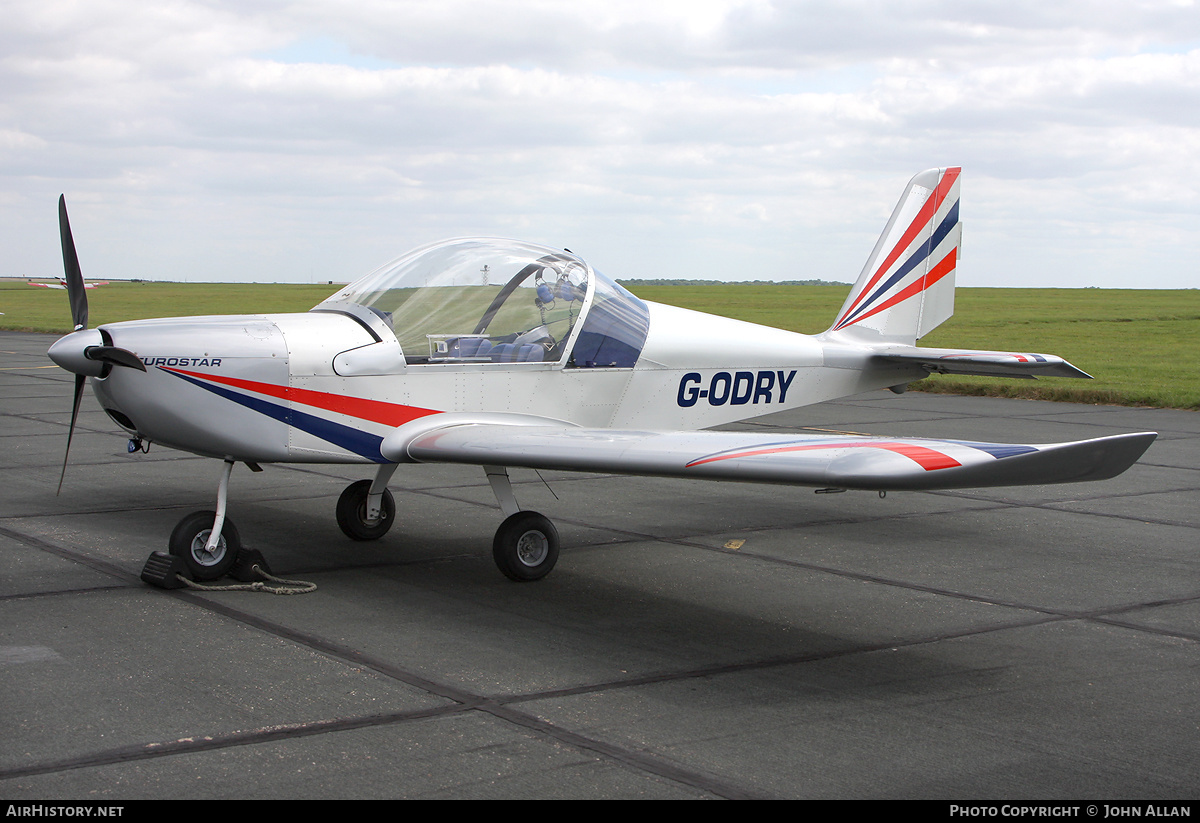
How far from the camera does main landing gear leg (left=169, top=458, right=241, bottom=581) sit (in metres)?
6.51

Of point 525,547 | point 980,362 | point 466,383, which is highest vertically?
point 980,362

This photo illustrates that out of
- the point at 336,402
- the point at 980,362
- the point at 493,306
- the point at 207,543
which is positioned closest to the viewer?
the point at 207,543

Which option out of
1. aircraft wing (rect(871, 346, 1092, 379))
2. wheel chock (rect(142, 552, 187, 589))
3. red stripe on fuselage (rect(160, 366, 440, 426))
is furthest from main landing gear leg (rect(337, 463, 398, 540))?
aircraft wing (rect(871, 346, 1092, 379))

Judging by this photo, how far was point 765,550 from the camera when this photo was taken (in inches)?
312

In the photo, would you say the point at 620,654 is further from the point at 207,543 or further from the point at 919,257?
the point at 919,257

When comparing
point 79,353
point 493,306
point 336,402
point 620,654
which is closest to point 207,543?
point 336,402

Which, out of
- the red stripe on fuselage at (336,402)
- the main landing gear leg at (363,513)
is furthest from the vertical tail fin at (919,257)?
the red stripe on fuselage at (336,402)

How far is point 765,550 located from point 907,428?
792 centimetres

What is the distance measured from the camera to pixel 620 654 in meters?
5.42

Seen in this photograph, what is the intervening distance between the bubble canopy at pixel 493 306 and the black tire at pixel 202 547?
1.53 m

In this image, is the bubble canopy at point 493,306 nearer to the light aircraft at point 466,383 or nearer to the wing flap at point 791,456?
the light aircraft at point 466,383

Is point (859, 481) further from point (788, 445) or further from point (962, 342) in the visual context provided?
point (962, 342)

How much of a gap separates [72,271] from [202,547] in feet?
7.26

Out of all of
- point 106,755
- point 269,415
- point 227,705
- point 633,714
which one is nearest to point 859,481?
point 633,714
